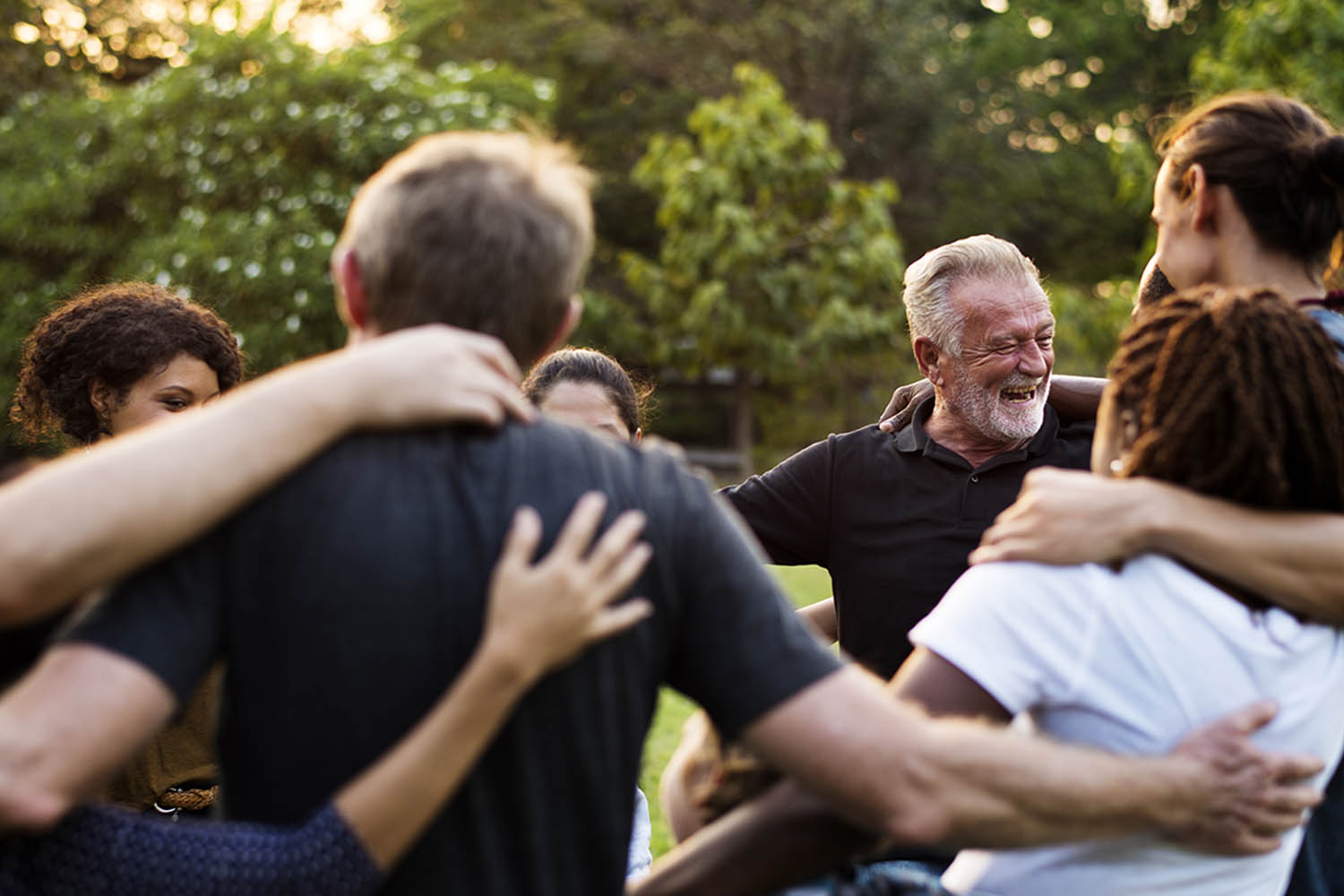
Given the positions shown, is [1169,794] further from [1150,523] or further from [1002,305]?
[1002,305]

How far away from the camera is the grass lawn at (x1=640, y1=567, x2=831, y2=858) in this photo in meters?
6.07

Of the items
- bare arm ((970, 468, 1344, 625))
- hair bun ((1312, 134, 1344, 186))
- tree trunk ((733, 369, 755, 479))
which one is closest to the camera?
bare arm ((970, 468, 1344, 625))

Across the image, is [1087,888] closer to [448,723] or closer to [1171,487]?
[1171,487]

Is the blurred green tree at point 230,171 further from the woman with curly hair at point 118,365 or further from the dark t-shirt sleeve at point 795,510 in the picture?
the dark t-shirt sleeve at point 795,510

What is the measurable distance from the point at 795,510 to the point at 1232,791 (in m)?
2.04

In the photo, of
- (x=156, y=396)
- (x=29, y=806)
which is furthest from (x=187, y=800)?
(x=29, y=806)

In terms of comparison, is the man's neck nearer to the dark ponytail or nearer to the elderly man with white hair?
the elderly man with white hair

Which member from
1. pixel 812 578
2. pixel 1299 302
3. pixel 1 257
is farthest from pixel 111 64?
pixel 1299 302

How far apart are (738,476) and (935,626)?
71.2 feet

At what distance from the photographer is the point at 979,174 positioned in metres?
28.4

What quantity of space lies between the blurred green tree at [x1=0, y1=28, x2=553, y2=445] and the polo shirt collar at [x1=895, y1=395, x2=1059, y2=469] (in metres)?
12.5

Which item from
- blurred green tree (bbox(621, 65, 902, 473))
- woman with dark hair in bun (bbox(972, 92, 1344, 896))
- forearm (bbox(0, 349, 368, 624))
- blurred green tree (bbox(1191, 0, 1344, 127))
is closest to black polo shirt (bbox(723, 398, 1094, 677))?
woman with dark hair in bun (bbox(972, 92, 1344, 896))

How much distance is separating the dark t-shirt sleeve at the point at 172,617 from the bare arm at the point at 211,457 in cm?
4

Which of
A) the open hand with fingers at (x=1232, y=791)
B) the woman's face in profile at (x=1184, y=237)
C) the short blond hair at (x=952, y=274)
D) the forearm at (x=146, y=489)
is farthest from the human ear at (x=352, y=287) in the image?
the short blond hair at (x=952, y=274)
